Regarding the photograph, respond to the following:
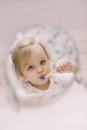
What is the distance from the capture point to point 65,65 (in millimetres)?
1909

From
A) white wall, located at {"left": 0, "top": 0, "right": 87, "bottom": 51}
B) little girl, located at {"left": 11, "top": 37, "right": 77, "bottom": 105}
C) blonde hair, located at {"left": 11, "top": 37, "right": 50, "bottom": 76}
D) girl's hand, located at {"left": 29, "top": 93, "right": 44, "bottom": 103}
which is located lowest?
girl's hand, located at {"left": 29, "top": 93, "right": 44, "bottom": 103}

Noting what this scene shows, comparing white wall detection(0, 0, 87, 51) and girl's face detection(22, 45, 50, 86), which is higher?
white wall detection(0, 0, 87, 51)

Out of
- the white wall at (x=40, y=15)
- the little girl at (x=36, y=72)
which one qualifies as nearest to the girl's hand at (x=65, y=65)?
the little girl at (x=36, y=72)

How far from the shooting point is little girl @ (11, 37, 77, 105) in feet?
6.10

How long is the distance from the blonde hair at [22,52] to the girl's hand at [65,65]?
0.27 feet

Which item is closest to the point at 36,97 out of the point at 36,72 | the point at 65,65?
the point at 36,72

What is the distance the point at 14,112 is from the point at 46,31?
52 cm

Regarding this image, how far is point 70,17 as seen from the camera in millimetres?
1914

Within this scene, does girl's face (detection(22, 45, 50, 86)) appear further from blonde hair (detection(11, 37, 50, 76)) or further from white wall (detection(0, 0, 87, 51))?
white wall (detection(0, 0, 87, 51))

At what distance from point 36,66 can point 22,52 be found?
0.12 meters

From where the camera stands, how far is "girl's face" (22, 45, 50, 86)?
1855 millimetres

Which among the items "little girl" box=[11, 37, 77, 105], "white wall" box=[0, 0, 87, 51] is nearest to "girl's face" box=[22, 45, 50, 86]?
"little girl" box=[11, 37, 77, 105]

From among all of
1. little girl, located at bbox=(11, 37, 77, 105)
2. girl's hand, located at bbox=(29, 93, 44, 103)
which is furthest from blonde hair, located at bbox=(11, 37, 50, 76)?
girl's hand, located at bbox=(29, 93, 44, 103)

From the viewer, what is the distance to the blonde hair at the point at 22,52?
185 cm
